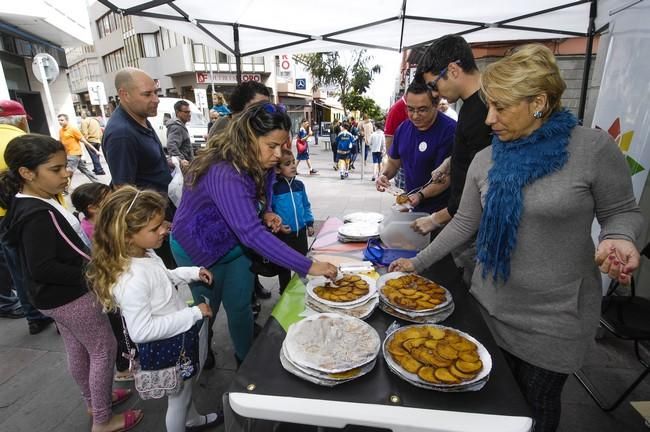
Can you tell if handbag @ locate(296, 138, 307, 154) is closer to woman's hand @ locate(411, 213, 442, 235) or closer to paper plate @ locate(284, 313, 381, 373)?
woman's hand @ locate(411, 213, 442, 235)

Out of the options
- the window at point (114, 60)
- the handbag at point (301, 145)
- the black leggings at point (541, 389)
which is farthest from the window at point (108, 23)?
the black leggings at point (541, 389)

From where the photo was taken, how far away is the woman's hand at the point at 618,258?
103 centimetres

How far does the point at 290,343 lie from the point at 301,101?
34.6m

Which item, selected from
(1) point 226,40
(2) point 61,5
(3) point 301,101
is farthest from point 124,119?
(3) point 301,101

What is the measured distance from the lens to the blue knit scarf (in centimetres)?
116

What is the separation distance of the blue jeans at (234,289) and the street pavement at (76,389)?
2.04ft

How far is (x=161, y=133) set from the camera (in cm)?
1072

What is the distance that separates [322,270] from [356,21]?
12.7 feet

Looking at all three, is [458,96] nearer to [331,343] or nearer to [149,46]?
[331,343]

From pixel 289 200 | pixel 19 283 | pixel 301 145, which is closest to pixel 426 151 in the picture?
pixel 289 200

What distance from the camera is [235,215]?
144 centimetres

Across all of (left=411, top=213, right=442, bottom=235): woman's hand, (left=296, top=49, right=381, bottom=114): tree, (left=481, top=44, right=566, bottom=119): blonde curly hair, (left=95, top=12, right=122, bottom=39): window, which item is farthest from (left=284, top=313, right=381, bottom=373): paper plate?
(left=95, top=12, right=122, bottom=39): window

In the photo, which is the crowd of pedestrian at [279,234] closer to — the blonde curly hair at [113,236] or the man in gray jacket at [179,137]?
the blonde curly hair at [113,236]

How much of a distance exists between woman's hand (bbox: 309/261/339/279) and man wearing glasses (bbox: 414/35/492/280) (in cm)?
65
